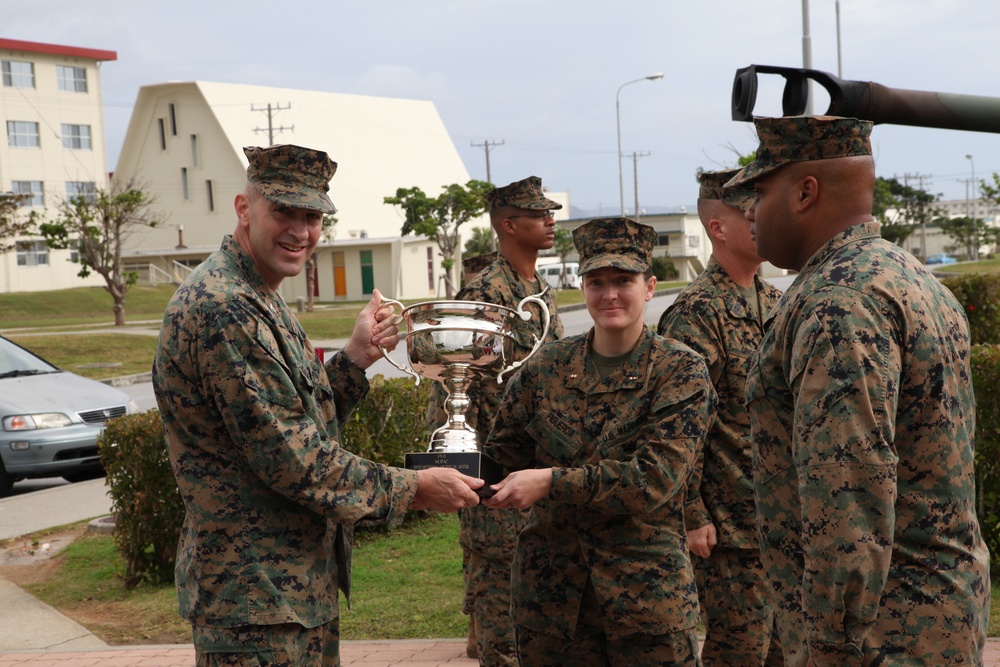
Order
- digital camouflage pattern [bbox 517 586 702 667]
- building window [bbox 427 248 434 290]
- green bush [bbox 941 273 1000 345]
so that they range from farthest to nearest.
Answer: building window [bbox 427 248 434 290] → green bush [bbox 941 273 1000 345] → digital camouflage pattern [bbox 517 586 702 667]

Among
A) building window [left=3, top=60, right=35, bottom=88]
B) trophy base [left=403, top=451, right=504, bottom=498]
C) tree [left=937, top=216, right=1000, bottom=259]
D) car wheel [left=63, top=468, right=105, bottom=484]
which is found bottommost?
car wheel [left=63, top=468, right=105, bottom=484]

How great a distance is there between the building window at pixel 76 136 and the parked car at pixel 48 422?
50.6m

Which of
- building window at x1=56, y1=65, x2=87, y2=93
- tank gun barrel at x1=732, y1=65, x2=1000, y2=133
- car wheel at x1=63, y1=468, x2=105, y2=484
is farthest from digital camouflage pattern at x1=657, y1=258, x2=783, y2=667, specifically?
building window at x1=56, y1=65, x2=87, y2=93

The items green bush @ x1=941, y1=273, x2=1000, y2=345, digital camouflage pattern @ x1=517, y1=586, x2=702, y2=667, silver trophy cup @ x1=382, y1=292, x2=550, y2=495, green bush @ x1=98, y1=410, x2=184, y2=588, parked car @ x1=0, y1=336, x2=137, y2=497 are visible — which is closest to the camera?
digital camouflage pattern @ x1=517, y1=586, x2=702, y2=667

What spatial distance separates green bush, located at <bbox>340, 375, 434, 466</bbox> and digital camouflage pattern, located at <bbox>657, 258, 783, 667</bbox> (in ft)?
12.5

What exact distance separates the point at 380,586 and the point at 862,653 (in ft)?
16.2

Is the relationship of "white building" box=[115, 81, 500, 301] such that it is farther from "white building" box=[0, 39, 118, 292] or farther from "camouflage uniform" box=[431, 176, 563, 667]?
"camouflage uniform" box=[431, 176, 563, 667]

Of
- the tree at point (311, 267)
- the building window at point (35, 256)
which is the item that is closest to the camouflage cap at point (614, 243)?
the tree at point (311, 267)

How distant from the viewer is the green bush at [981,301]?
43.9 feet

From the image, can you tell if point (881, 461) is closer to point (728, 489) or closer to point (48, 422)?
point (728, 489)

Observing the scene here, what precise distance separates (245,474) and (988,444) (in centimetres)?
473

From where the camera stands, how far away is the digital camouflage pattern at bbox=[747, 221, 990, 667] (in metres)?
2.46

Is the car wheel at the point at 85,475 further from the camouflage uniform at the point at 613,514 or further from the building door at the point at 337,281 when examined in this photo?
the building door at the point at 337,281

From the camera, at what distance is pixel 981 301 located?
13.8m
